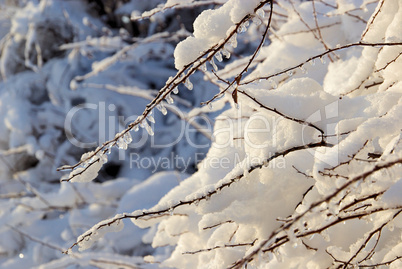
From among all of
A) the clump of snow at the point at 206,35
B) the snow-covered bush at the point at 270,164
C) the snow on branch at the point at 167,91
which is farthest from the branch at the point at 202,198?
the clump of snow at the point at 206,35

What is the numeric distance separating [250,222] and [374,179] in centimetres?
29

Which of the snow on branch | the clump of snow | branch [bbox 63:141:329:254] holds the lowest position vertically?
branch [bbox 63:141:329:254]

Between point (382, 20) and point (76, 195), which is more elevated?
point (76, 195)

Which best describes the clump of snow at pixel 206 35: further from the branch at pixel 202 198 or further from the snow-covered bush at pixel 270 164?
the branch at pixel 202 198

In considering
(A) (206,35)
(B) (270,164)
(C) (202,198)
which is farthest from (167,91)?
(B) (270,164)

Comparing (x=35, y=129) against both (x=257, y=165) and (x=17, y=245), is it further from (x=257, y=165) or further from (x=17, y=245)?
(x=257, y=165)

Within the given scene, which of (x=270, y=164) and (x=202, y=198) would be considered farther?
(x=270, y=164)

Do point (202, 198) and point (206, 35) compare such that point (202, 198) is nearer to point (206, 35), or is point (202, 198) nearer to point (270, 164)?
point (270, 164)

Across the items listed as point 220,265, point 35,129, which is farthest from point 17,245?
point 220,265

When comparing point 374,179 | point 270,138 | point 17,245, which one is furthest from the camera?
point 17,245

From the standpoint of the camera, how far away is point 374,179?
80 cm

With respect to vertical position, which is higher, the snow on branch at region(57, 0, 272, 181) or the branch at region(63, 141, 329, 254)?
the snow on branch at region(57, 0, 272, 181)

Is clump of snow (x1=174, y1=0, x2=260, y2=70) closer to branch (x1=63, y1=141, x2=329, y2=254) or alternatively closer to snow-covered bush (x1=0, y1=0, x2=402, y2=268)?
snow-covered bush (x1=0, y1=0, x2=402, y2=268)

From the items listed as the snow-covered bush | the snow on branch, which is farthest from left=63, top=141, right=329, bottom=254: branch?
the snow on branch
